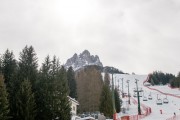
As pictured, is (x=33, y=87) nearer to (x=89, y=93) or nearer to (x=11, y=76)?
(x=11, y=76)

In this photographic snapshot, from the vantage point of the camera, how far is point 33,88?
54562 mm

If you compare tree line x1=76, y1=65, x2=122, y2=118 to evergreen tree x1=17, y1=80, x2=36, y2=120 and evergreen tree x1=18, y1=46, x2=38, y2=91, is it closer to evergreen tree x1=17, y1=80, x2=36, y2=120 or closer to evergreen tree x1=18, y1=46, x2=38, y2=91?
evergreen tree x1=18, y1=46, x2=38, y2=91

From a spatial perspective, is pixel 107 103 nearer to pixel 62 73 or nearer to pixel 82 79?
pixel 62 73

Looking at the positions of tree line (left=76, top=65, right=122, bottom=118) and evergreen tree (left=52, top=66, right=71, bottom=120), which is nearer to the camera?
evergreen tree (left=52, top=66, right=71, bottom=120)

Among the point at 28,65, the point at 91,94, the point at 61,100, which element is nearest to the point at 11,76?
the point at 28,65

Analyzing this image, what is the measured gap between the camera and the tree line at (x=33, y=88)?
49219 millimetres

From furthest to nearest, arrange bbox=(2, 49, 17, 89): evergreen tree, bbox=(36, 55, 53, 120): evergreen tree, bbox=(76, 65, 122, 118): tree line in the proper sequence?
bbox=(76, 65, 122, 118): tree line < bbox=(2, 49, 17, 89): evergreen tree < bbox=(36, 55, 53, 120): evergreen tree

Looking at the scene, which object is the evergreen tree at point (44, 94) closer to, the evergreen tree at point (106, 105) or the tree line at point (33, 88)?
the tree line at point (33, 88)

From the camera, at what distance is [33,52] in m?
58.7

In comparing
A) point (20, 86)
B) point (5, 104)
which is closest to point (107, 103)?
point (20, 86)

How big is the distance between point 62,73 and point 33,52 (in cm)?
581

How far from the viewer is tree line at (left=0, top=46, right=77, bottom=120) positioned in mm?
49219

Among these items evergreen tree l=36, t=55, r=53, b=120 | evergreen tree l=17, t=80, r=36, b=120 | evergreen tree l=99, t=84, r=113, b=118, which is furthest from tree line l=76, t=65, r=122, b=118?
evergreen tree l=17, t=80, r=36, b=120

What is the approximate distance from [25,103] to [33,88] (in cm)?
567
